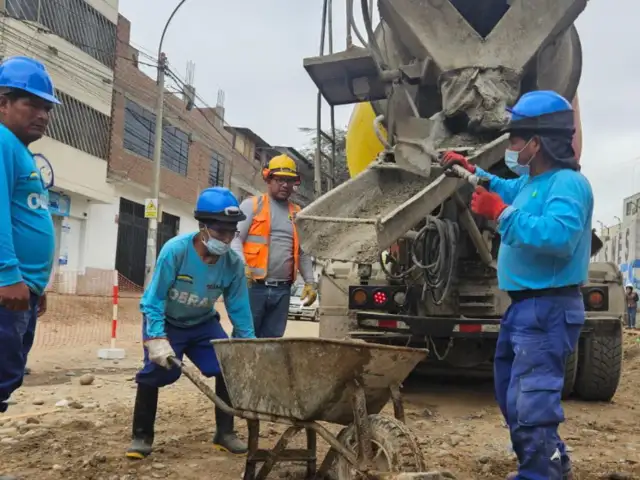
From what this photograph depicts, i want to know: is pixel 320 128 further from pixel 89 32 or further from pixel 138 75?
pixel 138 75

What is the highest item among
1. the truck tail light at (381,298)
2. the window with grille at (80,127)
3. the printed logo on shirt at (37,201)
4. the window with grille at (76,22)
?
the window with grille at (76,22)

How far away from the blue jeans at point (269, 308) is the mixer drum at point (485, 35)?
5.32ft

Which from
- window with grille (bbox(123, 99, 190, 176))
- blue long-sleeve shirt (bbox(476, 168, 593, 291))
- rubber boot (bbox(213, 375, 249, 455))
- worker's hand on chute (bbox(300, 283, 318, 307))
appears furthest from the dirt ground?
window with grille (bbox(123, 99, 190, 176))

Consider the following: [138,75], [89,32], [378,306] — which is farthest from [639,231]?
[378,306]

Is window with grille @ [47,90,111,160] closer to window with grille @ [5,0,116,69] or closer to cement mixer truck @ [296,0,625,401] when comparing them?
window with grille @ [5,0,116,69]

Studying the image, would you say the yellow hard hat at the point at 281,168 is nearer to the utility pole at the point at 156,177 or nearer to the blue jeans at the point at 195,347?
the blue jeans at the point at 195,347

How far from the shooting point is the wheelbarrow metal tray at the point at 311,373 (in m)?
2.86

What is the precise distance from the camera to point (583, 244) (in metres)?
3.00

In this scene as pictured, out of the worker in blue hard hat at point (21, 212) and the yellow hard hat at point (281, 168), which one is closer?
the worker in blue hard hat at point (21, 212)

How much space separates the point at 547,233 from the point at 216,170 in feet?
95.9

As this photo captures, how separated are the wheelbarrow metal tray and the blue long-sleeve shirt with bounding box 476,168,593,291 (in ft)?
1.93

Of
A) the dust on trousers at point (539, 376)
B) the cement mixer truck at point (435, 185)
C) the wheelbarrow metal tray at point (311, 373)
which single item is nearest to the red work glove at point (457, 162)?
the cement mixer truck at point (435, 185)

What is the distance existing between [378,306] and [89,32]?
1694 centimetres

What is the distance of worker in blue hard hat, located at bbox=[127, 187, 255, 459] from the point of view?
3.85 metres
